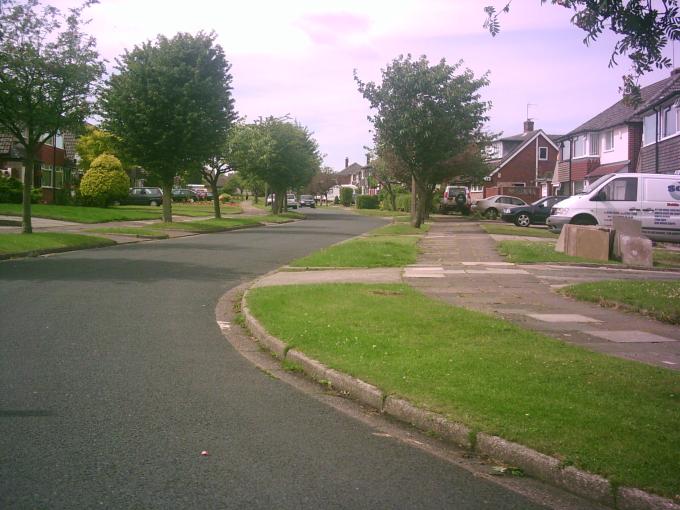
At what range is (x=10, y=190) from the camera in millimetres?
39938

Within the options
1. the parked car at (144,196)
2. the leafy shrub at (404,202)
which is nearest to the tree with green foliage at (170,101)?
the parked car at (144,196)

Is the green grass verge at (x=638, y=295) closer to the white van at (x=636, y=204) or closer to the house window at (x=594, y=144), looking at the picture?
the white van at (x=636, y=204)

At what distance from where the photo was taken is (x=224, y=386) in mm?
6754

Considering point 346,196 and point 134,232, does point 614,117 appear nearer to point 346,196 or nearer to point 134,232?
point 134,232

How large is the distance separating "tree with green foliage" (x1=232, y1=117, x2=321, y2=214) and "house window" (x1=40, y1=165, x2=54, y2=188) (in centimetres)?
1284

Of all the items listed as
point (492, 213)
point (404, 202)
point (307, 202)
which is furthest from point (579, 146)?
point (307, 202)

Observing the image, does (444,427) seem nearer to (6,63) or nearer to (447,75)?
(6,63)

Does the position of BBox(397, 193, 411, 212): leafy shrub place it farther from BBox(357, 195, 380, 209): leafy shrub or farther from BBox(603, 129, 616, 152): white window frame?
BBox(603, 129, 616, 152): white window frame

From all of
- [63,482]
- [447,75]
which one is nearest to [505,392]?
[63,482]

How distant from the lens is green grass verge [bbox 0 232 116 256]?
18.1 metres

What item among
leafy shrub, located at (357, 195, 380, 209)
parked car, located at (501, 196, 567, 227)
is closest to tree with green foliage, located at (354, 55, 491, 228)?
parked car, located at (501, 196, 567, 227)

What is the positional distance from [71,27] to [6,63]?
7.66ft

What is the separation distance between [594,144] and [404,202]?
2276 centimetres

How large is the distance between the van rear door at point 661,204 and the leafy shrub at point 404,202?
132 feet
